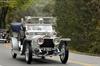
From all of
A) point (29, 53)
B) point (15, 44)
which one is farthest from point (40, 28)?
point (29, 53)

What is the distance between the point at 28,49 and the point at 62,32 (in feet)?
56.1

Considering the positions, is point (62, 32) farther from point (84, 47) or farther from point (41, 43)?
point (41, 43)

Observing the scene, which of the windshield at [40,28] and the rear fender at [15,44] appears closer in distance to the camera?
the windshield at [40,28]

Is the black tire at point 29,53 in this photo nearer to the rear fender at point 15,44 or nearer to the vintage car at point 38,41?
the vintage car at point 38,41

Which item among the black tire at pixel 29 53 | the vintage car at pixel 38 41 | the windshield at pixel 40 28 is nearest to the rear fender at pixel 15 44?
the vintage car at pixel 38 41

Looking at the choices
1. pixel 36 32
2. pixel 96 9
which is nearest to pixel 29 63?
pixel 36 32

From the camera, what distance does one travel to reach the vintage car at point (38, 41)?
18.8m

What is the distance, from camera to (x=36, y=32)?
65.9 feet

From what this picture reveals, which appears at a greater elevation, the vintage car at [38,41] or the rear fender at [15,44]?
the vintage car at [38,41]

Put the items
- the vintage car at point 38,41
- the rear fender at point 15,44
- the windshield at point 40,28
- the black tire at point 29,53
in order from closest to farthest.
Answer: the black tire at point 29,53 → the vintage car at point 38,41 → the windshield at point 40,28 → the rear fender at point 15,44

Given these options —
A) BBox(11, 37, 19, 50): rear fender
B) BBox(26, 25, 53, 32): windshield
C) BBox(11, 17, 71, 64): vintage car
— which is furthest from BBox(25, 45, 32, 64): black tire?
BBox(11, 37, 19, 50): rear fender

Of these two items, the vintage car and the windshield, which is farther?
the windshield

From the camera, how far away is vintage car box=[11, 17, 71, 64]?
740 inches

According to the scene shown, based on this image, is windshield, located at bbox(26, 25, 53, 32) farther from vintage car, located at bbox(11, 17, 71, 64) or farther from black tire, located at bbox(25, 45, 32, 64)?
black tire, located at bbox(25, 45, 32, 64)
